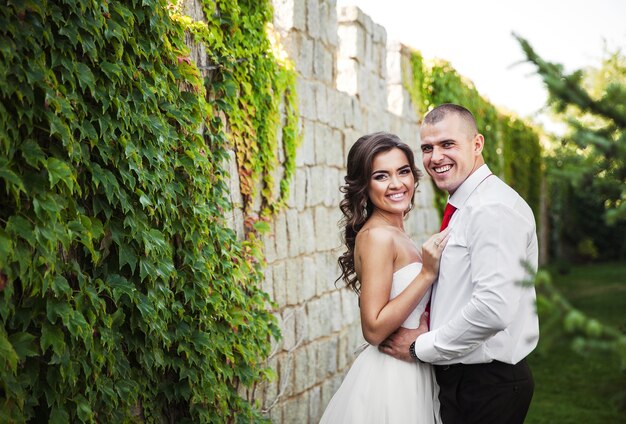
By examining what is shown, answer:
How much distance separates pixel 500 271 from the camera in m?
2.54

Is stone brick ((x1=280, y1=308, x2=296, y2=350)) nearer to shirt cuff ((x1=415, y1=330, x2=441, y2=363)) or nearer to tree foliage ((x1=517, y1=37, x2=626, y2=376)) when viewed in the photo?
shirt cuff ((x1=415, y1=330, x2=441, y2=363))

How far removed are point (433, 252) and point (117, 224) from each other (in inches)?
49.6

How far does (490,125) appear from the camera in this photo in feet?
37.3

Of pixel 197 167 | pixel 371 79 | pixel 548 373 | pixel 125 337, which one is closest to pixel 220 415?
pixel 125 337

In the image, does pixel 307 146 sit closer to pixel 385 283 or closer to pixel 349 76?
pixel 349 76

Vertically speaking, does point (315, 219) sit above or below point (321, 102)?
below

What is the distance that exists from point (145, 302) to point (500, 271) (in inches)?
55.2

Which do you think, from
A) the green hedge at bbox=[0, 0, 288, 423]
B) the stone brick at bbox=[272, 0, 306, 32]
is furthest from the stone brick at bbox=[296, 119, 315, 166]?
the green hedge at bbox=[0, 0, 288, 423]

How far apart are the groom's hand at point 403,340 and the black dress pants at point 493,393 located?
9.7 inches

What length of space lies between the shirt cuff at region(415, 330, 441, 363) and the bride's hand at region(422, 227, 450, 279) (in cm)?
24

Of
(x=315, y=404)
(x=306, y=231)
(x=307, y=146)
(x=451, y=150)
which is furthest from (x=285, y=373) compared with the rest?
(x=451, y=150)

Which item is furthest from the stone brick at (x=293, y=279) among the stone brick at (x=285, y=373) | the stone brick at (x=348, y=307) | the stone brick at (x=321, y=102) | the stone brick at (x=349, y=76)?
the stone brick at (x=349, y=76)

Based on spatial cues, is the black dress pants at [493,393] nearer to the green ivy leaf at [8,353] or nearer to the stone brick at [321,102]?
the green ivy leaf at [8,353]

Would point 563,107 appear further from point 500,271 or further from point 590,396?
point 590,396
